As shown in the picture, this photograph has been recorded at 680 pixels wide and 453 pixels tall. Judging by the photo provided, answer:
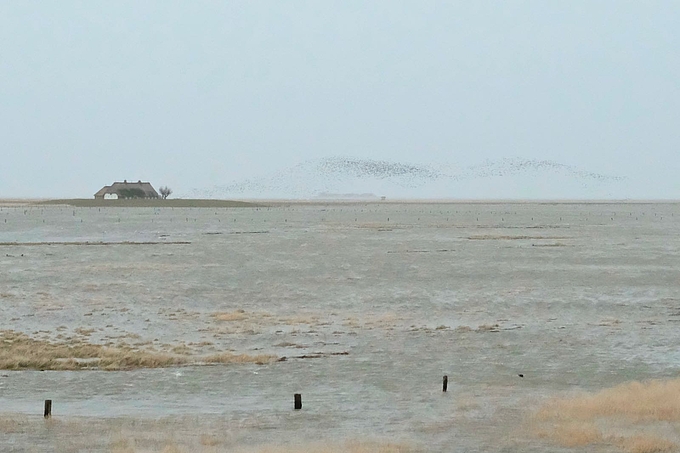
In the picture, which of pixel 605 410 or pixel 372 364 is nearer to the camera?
pixel 605 410

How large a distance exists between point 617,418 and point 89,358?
33.4 feet

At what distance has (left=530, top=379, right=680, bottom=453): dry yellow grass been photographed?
38.9ft

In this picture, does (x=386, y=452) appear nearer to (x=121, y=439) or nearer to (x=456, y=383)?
(x=121, y=439)

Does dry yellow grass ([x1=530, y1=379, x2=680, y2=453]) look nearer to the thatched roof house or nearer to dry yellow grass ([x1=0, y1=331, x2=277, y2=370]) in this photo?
dry yellow grass ([x1=0, y1=331, x2=277, y2=370])

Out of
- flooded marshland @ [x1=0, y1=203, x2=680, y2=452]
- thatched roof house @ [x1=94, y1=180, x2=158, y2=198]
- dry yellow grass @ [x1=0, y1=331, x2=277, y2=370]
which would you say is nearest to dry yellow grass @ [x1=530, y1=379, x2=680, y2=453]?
flooded marshland @ [x1=0, y1=203, x2=680, y2=452]

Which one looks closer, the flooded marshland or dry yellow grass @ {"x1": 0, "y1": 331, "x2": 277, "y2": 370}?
the flooded marshland

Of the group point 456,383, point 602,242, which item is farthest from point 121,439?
point 602,242

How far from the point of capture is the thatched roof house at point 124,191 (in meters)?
191

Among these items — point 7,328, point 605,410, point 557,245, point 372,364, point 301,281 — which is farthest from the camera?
point 557,245

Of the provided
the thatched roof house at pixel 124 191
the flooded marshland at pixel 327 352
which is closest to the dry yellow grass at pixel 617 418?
the flooded marshland at pixel 327 352

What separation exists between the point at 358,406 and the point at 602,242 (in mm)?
49508

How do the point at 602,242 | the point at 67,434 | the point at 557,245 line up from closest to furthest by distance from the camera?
the point at 67,434
the point at 557,245
the point at 602,242

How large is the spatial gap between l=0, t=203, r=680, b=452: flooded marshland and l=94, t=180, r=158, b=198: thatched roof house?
504ft

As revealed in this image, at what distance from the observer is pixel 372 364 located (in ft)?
57.7
